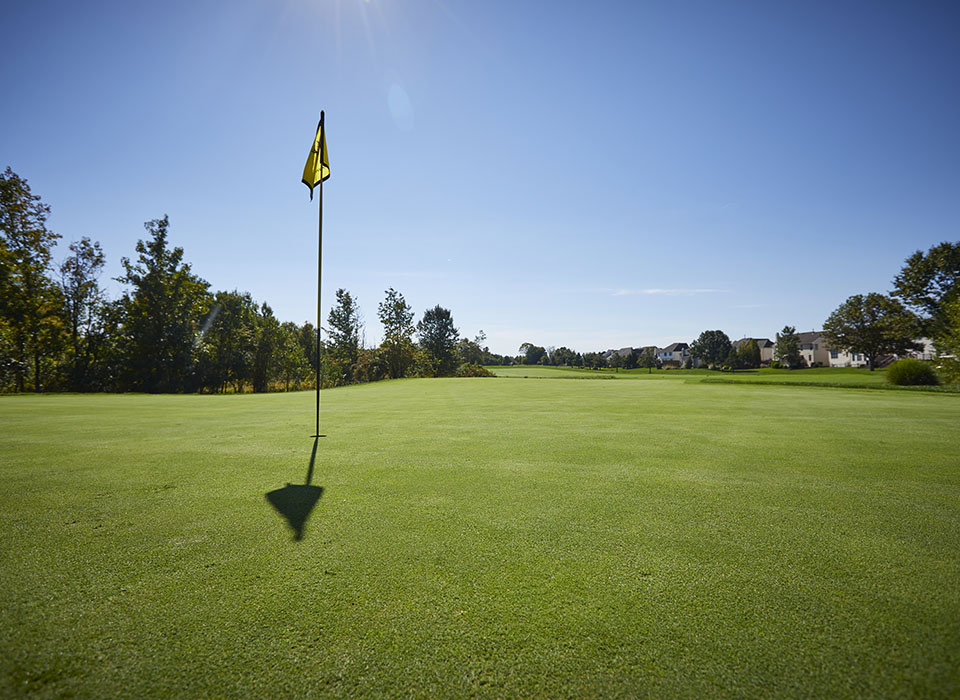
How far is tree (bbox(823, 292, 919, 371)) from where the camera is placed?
145 ft

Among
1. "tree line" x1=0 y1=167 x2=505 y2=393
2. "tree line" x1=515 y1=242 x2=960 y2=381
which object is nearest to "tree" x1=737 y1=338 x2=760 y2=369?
"tree line" x1=515 y1=242 x2=960 y2=381

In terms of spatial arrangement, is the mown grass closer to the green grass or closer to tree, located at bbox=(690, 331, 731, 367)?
the green grass

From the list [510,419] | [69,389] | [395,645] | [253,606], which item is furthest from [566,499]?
[69,389]

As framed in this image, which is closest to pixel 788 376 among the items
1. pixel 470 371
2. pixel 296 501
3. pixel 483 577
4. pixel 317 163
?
pixel 470 371

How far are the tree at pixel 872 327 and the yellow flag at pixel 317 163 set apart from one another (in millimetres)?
60485

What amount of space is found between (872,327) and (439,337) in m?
53.9

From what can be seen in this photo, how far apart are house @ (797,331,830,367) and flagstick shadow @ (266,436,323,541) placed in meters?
95.7

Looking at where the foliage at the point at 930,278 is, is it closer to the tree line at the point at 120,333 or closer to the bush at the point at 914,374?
the bush at the point at 914,374

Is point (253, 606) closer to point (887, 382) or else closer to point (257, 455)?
point (257, 455)

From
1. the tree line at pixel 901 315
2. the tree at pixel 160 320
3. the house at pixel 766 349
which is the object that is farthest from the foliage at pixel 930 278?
the tree at pixel 160 320

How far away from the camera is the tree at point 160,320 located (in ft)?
76.1

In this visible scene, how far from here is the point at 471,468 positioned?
4.49m

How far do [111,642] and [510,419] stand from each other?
23.4 feet

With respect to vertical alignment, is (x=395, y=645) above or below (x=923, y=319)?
below
